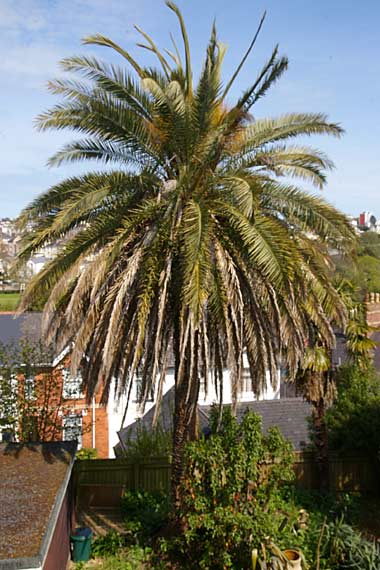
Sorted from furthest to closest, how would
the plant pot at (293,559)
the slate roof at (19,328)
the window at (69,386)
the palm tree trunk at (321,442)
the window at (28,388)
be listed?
the slate roof at (19,328), the window at (69,386), the window at (28,388), the palm tree trunk at (321,442), the plant pot at (293,559)

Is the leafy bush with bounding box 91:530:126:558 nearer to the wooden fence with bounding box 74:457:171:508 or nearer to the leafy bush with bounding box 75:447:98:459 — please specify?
the wooden fence with bounding box 74:457:171:508

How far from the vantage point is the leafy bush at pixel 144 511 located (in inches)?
471

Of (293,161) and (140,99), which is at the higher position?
(140,99)

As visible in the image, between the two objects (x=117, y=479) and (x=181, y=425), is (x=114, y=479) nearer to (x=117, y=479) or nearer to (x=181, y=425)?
(x=117, y=479)

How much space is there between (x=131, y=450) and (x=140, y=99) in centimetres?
1034

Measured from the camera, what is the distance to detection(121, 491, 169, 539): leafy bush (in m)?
12.0

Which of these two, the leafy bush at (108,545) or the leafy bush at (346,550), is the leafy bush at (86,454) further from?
the leafy bush at (346,550)

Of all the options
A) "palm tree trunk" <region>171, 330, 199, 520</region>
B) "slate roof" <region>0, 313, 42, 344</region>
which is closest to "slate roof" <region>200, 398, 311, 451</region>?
"palm tree trunk" <region>171, 330, 199, 520</region>

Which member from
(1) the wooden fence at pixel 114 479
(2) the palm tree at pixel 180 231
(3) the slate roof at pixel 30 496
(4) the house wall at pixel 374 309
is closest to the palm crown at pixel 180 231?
(2) the palm tree at pixel 180 231

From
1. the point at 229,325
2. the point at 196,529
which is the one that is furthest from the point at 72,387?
the point at 229,325

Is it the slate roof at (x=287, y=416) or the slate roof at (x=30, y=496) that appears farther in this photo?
the slate roof at (x=287, y=416)

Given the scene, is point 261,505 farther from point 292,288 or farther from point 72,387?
point 72,387

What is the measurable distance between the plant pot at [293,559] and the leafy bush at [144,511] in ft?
11.2

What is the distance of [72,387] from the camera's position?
18.7 m
